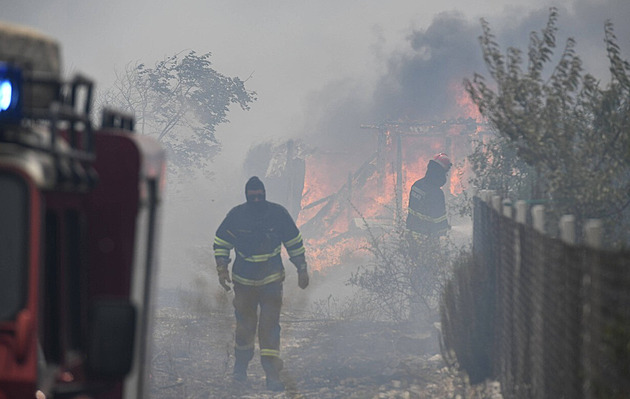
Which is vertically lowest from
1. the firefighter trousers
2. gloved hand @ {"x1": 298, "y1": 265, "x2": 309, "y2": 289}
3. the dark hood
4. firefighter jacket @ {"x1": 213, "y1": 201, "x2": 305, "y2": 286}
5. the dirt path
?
the dirt path

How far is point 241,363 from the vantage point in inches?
432

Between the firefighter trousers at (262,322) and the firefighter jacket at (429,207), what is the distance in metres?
4.74

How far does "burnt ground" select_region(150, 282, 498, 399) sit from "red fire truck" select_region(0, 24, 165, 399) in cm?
584

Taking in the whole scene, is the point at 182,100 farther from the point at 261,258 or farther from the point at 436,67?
the point at 261,258

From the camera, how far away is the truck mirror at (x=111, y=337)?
10.2ft

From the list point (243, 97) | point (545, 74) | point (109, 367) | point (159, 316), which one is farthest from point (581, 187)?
point (243, 97)

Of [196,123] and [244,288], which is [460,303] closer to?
[244,288]

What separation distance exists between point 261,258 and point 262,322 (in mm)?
759

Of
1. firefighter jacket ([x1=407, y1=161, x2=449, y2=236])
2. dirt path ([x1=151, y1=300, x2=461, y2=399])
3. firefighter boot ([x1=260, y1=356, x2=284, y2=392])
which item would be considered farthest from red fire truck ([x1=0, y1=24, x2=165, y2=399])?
firefighter jacket ([x1=407, y1=161, x2=449, y2=236])

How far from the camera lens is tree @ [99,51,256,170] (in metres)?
33.5

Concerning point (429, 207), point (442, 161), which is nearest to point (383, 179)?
point (442, 161)

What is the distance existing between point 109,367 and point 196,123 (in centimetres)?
3217

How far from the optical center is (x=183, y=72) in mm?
33594

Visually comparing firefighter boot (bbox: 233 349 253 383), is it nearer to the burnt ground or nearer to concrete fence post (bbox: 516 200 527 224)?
the burnt ground
